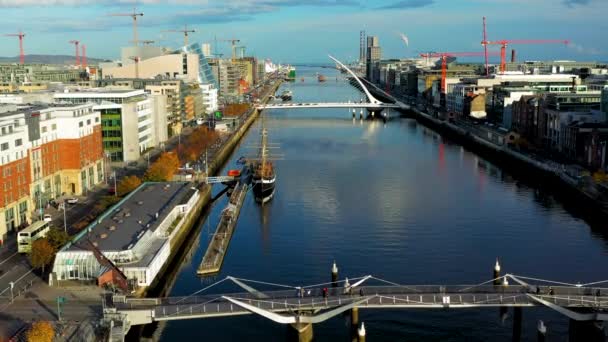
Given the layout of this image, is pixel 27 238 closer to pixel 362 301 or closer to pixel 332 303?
pixel 332 303

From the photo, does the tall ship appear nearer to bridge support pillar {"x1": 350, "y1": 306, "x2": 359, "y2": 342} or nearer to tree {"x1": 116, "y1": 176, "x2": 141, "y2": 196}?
tree {"x1": 116, "y1": 176, "x2": 141, "y2": 196}

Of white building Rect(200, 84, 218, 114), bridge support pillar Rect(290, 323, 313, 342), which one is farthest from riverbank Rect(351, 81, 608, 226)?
white building Rect(200, 84, 218, 114)

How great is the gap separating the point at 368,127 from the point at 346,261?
29169 mm

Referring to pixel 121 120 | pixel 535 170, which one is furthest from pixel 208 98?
pixel 535 170

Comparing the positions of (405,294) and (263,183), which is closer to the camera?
(405,294)

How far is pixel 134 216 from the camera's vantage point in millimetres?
14734

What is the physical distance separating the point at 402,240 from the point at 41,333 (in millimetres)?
8890

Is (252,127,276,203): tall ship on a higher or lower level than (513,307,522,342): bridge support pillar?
higher

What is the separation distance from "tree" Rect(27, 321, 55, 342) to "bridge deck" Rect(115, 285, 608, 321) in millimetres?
1370

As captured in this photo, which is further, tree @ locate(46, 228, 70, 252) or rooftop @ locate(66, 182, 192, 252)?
rooftop @ locate(66, 182, 192, 252)

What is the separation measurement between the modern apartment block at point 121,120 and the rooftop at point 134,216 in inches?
235

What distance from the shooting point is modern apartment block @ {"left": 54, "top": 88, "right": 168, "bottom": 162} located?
24000mm

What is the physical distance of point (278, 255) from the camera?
47.7 feet

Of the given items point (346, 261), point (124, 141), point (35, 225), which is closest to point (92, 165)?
point (124, 141)
